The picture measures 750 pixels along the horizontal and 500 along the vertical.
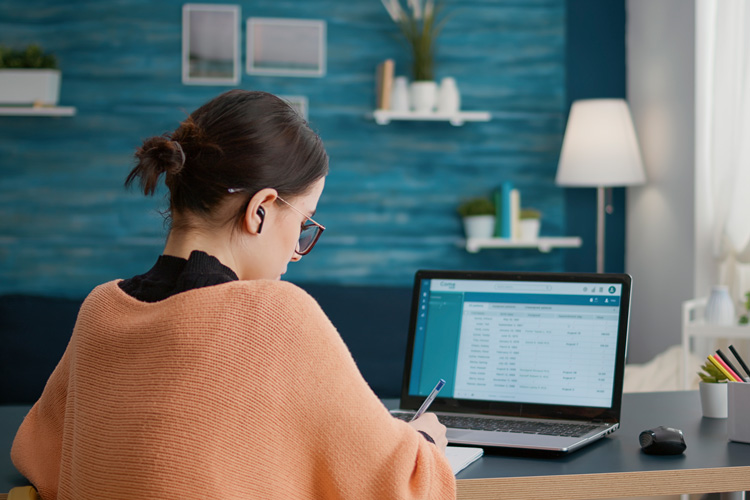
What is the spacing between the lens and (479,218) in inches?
148

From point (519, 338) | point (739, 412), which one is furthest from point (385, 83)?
point (739, 412)

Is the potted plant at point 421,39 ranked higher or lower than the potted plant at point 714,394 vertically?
higher

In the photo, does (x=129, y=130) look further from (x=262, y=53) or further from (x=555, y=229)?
(x=555, y=229)

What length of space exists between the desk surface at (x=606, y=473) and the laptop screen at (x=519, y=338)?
14 cm

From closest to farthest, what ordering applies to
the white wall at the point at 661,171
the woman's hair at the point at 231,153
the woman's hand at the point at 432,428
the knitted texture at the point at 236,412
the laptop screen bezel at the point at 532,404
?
1. the knitted texture at the point at 236,412
2. the woman's hair at the point at 231,153
3. the woman's hand at the point at 432,428
4. the laptop screen bezel at the point at 532,404
5. the white wall at the point at 661,171

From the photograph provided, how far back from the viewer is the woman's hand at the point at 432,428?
1177 mm

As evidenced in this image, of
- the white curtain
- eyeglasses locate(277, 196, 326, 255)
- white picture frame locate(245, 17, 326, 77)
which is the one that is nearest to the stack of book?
the white curtain

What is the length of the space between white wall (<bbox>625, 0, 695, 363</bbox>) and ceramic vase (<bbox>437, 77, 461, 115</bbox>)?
0.91m

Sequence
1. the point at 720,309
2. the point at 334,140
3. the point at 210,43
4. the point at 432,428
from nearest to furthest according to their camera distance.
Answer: the point at 432,428
the point at 720,309
the point at 210,43
the point at 334,140

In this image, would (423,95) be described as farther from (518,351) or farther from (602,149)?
(518,351)

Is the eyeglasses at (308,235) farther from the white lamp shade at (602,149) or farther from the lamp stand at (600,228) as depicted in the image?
the lamp stand at (600,228)

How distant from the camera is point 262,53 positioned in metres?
3.78

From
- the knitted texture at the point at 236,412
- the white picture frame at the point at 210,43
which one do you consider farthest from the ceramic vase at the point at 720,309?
the white picture frame at the point at 210,43

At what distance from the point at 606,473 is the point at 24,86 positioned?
3.17 meters
